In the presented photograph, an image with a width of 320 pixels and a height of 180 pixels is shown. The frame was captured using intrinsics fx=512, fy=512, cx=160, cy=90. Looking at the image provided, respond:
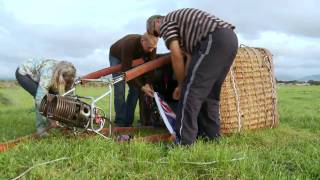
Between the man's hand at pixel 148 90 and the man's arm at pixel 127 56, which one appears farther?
the man's arm at pixel 127 56

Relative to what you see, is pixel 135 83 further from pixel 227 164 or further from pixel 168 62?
pixel 227 164

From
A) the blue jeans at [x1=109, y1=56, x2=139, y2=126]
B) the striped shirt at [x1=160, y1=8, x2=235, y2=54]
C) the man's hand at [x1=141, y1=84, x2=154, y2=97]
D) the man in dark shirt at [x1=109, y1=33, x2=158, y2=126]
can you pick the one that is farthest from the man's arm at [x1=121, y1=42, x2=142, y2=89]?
the striped shirt at [x1=160, y1=8, x2=235, y2=54]

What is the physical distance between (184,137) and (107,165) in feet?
3.95

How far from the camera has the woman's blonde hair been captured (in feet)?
19.9

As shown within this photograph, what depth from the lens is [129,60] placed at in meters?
6.97

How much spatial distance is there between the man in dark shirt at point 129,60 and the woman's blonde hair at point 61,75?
0.93 m

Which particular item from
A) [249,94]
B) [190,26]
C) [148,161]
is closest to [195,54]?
[190,26]

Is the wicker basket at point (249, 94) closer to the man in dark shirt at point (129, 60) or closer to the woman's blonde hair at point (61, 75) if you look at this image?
the man in dark shirt at point (129, 60)

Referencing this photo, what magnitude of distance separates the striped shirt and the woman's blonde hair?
1259 millimetres

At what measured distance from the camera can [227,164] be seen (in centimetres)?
431

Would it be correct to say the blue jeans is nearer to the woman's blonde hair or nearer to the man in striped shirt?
the woman's blonde hair

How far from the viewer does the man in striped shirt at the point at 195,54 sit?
17.6 ft

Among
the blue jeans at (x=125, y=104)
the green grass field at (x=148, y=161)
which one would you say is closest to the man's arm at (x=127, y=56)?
the blue jeans at (x=125, y=104)

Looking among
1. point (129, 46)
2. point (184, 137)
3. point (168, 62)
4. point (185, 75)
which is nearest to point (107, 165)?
point (184, 137)
